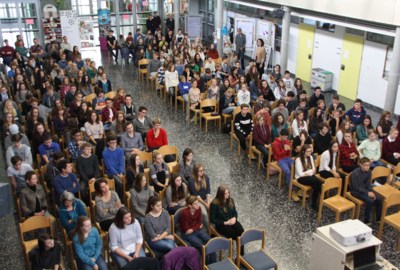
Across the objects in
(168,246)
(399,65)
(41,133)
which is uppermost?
(399,65)

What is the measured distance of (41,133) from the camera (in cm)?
839

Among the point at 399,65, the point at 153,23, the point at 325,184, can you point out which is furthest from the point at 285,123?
the point at 153,23

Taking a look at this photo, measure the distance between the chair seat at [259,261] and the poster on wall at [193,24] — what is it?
14904 mm

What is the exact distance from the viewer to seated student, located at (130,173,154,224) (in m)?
6.46

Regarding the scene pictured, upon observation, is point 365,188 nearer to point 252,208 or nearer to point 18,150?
point 252,208

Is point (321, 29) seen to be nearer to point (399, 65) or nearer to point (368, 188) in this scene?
point (399, 65)

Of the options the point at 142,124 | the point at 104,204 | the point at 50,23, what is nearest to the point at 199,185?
the point at 104,204

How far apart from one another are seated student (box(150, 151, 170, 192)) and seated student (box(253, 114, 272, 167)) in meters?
2.30

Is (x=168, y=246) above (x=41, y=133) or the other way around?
the other way around

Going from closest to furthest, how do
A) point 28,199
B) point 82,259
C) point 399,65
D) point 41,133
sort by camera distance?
point 82,259, point 28,199, point 41,133, point 399,65

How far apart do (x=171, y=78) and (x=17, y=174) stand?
6092 millimetres

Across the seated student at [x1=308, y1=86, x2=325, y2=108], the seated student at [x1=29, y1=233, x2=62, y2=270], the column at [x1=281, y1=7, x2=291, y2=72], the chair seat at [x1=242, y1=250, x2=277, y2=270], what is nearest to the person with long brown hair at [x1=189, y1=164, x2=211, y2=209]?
the chair seat at [x1=242, y1=250, x2=277, y2=270]

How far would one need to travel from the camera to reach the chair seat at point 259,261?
5.54 m

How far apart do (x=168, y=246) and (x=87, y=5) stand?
16460mm
